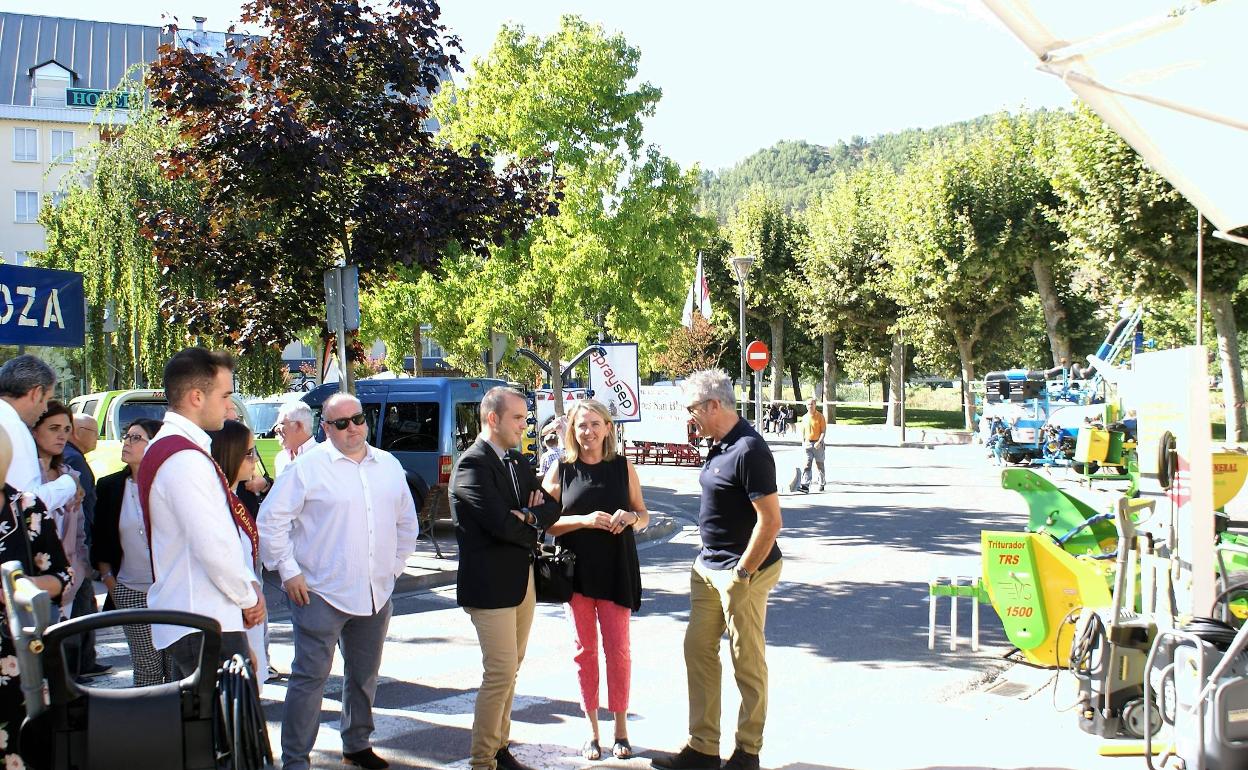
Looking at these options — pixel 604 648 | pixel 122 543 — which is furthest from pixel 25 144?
pixel 604 648

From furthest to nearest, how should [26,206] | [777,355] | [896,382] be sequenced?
[26,206] → [777,355] → [896,382]

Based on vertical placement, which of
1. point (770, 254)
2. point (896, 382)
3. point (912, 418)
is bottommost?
point (912, 418)

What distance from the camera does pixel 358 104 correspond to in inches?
453

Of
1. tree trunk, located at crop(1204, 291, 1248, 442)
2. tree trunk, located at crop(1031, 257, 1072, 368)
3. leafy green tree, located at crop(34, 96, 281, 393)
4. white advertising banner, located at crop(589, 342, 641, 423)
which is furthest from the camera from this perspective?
tree trunk, located at crop(1031, 257, 1072, 368)

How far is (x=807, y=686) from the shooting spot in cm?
696

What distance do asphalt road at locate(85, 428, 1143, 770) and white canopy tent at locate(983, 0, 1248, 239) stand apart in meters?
3.00

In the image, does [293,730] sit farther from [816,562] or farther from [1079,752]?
[816,562]

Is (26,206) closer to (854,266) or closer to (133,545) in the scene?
(854,266)

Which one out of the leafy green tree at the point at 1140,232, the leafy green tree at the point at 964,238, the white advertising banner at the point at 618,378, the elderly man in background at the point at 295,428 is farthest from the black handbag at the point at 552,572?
the leafy green tree at the point at 964,238

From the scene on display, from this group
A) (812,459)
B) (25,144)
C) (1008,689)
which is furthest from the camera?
(25,144)

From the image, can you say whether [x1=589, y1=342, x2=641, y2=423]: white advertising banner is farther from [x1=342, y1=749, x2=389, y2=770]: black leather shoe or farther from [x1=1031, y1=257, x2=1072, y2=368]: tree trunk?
[x1=1031, y1=257, x2=1072, y2=368]: tree trunk

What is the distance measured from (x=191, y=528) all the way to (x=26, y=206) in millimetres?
66724

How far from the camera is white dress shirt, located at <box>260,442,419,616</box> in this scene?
194 inches

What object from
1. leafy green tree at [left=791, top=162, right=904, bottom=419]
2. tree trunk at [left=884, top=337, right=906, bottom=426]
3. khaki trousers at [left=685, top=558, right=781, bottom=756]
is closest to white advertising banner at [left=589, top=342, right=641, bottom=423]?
khaki trousers at [left=685, top=558, right=781, bottom=756]
